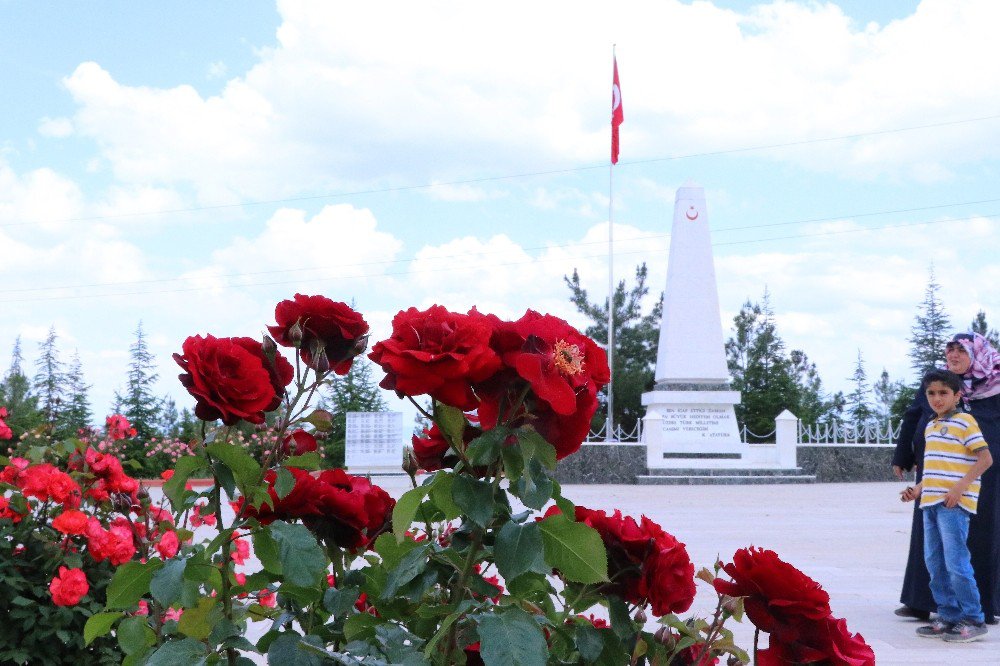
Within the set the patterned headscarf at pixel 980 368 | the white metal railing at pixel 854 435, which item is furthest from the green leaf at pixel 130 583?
the white metal railing at pixel 854 435

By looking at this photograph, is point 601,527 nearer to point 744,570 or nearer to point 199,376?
point 744,570

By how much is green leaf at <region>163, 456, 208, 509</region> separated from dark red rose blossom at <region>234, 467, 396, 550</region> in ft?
0.26

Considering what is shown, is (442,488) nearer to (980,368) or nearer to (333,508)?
(333,508)

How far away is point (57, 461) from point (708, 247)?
17624mm

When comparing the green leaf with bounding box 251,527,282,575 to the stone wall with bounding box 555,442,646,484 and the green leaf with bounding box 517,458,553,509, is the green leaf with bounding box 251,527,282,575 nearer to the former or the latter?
the green leaf with bounding box 517,458,553,509

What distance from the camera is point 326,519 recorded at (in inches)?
53.1

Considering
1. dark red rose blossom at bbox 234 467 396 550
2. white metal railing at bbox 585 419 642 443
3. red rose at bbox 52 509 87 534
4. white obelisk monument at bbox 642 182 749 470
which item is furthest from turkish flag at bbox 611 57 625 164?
dark red rose blossom at bbox 234 467 396 550

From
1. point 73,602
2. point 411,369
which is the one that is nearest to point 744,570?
point 411,369

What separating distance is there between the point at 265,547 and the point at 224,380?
0.23 meters

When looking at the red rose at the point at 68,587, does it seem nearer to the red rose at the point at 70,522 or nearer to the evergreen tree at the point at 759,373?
the red rose at the point at 70,522

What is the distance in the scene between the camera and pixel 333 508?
133 cm

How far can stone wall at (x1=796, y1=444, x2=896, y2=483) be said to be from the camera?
1930cm

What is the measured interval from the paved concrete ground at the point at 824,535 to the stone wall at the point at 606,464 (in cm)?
66

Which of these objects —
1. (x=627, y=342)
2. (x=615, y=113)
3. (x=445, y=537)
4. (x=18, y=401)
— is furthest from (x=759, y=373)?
(x=445, y=537)
